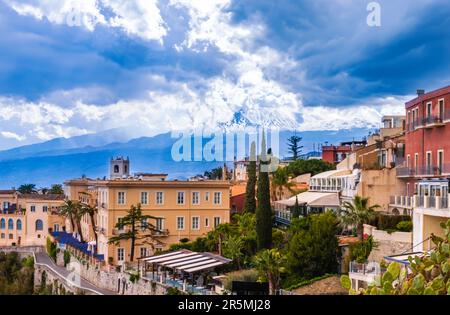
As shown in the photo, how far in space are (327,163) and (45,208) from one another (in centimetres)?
2377

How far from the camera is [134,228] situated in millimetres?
32656

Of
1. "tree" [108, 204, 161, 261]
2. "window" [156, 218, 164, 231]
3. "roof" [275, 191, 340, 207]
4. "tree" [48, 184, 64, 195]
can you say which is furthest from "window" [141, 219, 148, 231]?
"tree" [48, 184, 64, 195]

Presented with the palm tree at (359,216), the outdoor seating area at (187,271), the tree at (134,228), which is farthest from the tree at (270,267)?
the tree at (134,228)

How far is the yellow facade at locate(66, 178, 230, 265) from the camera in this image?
33.9 metres

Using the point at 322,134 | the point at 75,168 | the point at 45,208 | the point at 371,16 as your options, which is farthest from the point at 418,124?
the point at 75,168

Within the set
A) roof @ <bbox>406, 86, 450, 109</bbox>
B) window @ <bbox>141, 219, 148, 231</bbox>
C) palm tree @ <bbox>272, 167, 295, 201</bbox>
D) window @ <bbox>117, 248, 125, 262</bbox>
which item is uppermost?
roof @ <bbox>406, 86, 450, 109</bbox>

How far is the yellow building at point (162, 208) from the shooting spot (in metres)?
33.9

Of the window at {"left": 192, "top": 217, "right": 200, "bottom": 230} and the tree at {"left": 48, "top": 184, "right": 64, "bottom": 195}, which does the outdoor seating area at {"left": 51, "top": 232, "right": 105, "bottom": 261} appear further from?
the tree at {"left": 48, "top": 184, "right": 64, "bottom": 195}

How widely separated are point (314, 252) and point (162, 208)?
14.3 metres

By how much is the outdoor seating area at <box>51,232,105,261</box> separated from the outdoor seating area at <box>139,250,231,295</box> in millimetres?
6518

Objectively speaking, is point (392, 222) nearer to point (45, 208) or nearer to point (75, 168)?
→ point (45, 208)

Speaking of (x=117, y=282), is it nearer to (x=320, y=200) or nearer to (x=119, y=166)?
(x=320, y=200)

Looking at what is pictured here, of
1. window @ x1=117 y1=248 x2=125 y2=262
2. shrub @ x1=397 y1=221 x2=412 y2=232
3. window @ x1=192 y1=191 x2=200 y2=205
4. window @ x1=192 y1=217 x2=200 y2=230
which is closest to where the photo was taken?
shrub @ x1=397 y1=221 x2=412 y2=232

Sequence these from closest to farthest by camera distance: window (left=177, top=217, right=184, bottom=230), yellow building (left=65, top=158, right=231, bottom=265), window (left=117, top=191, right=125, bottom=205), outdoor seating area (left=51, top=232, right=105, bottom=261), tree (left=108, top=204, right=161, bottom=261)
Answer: tree (left=108, top=204, right=161, bottom=261)
yellow building (left=65, top=158, right=231, bottom=265)
outdoor seating area (left=51, top=232, right=105, bottom=261)
window (left=117, top=191, right=125, bottom=205)
window (left=177, top=217, right=184, bottom=230)
